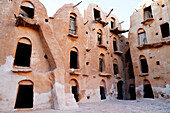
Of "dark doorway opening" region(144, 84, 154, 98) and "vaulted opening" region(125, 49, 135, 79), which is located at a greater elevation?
"vaulted opening" region(125, 49, 135, 79)

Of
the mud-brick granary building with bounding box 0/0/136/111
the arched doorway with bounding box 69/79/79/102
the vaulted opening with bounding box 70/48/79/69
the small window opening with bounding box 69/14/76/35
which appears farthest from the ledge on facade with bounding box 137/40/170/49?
the arched doorway with bounding box 69/79/79/102

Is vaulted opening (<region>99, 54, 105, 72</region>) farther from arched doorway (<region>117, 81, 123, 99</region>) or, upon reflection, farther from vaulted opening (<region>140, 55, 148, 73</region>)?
vaulted opening (<region>140, 55, 148, 73</region>)

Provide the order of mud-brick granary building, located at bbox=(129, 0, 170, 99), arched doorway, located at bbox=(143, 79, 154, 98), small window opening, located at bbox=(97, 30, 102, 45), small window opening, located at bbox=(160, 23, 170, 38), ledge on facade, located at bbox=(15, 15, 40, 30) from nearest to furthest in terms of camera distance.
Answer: ledge on facade, located at bbox=(15, 15, 40, 30)
mud-brick granary building, located at bbox=(129, 0, 170, 99)
arched doorway, located at bbox=(143, 79, 154, 98)
small window opening, located at bbox=(160, 23, 170, 38)
small window opening, located at bbox=(97, 30, 102, 45)

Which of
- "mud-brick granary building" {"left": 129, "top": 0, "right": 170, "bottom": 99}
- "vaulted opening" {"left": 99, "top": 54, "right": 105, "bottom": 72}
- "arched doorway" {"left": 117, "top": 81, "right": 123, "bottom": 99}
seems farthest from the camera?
"arched doorway" {"left": 117, "top": 81, "right": 123, "bottom": 99}

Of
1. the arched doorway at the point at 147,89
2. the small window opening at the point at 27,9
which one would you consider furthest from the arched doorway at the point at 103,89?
the small window opening at the point at 27,9

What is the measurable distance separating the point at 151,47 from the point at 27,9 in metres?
15.6

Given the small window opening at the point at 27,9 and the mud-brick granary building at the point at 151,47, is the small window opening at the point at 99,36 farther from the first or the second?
the small window opening at the point at 27,9

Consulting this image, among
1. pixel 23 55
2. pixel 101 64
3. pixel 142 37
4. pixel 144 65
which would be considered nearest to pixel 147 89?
pixel 144 65

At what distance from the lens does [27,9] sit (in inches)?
481

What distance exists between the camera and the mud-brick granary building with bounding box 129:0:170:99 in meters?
15.0

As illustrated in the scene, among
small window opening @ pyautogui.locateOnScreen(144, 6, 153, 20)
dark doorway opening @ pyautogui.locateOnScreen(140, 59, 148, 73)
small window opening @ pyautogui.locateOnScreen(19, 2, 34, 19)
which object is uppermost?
small window opening @ pyautogui.locateOnScreen(144, 6, 153, 20)

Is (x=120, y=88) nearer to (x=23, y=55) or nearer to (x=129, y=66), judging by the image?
(x=129, y=66)

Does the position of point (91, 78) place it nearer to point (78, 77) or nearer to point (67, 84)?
point (78, 77)

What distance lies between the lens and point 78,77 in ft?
45.3
